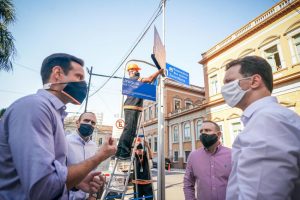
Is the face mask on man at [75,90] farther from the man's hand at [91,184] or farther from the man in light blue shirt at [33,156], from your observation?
the man's hand at [91,184]

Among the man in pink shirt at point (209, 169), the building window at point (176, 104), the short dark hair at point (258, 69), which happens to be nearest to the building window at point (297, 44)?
the man in pink shirt at point (209, 169)

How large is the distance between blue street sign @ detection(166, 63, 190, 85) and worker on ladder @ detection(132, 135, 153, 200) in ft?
5.90

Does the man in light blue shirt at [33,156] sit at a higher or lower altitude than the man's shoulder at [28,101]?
lower

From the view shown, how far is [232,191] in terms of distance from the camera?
4.37 ft

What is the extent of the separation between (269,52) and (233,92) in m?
18.0

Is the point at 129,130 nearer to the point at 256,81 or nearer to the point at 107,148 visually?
the point at 107,148


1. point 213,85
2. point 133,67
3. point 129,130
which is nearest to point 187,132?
point 213,85

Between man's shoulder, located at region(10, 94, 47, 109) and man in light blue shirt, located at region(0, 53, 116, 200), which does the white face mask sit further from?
man's shoulder, located at region(10, 94, 47, 109)

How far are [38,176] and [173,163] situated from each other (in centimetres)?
2966

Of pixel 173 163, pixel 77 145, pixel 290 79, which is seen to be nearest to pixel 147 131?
pixel 173 163

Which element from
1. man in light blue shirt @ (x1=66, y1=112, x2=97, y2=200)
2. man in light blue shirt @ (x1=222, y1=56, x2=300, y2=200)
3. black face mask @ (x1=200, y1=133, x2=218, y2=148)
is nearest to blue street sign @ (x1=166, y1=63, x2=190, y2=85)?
black face mask @ (x1=200, y1=133, x2=218, y2=148)

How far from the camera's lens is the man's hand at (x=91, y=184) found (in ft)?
5.51

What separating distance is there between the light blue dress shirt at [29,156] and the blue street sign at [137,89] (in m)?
2.14

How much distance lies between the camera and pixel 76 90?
1818 millimetres
